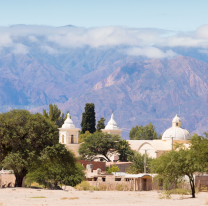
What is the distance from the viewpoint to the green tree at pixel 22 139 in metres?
45.8

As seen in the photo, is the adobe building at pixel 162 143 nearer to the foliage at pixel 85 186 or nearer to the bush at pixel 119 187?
the bush at pixel 119 187

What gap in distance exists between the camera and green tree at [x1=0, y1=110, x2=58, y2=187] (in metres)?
45.8

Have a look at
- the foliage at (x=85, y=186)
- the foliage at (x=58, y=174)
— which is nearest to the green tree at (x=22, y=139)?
the foliage at (x=58, y=174)

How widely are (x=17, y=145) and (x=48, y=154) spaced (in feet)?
9.99

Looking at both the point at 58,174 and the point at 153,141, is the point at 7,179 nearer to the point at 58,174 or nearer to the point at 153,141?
the point at 58,174

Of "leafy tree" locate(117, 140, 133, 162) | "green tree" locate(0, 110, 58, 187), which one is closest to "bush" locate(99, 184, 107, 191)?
"green tree" locate(0, 110, 58, 187)

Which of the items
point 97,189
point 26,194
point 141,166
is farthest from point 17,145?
point 141,166

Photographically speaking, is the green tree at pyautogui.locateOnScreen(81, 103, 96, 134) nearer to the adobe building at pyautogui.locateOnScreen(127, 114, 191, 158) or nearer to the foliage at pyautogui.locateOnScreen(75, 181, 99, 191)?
the adobe building at pyautogui.locateOnScreen(127, 114, 191, 158)

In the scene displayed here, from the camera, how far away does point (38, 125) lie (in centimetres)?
4753

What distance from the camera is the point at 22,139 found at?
4753cm

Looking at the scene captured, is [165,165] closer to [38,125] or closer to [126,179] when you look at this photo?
[38,125]

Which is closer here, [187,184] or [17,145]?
[17,145]

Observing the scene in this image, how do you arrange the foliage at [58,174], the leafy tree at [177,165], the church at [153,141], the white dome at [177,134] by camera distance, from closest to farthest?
the leafy tree at [177,165] → the foliage at [58,174] → the church at [153,141] → the white dome at [177,134]

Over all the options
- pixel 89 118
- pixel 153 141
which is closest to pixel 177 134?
pixel 153 141
